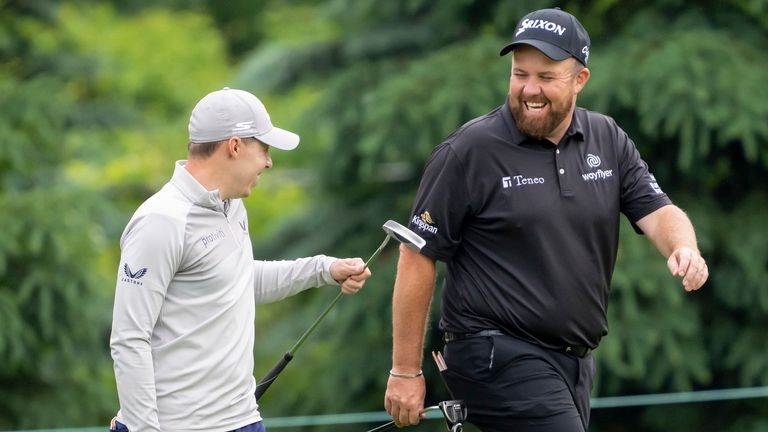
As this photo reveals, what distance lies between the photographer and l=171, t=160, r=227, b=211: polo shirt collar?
3.64m

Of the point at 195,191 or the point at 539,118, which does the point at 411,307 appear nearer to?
the point at 539,118

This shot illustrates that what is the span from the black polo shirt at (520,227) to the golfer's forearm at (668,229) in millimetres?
188

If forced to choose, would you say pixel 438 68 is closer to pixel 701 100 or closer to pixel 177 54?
pixel 701 100

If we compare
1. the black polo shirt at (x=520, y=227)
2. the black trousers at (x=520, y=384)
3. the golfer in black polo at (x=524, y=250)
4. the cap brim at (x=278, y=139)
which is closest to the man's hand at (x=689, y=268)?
the golfer in black polo at (x=524, y=250)

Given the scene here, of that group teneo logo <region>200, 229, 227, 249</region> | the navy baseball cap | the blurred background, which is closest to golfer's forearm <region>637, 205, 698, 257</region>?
the navy baseball cap

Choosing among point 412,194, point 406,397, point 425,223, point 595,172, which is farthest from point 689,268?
point 412,194

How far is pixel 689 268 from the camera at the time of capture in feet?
13.1

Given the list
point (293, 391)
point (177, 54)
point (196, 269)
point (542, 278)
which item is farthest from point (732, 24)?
point (177, 54)

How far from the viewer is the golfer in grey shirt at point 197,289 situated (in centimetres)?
350

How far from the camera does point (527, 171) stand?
407cm

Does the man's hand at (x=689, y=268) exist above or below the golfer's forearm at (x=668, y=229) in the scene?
below

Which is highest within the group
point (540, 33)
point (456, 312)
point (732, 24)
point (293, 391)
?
point (732, 24)

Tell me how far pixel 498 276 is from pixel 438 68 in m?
3.74

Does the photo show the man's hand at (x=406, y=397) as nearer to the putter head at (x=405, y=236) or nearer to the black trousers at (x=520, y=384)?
the black trousers at (x=520, y=384)
